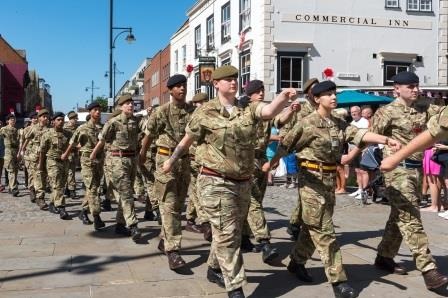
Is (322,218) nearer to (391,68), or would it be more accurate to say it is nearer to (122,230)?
(122,230)

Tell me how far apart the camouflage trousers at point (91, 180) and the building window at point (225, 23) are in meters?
20.5

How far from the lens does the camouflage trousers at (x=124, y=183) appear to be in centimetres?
771

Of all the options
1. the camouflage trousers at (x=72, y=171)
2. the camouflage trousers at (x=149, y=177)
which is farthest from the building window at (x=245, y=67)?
the camouflage trousers at (x=149, y=177)

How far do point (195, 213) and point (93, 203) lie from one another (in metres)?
1.63

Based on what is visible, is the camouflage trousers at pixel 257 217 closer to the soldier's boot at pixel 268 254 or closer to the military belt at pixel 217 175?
the soldier's boot at pixel 268 254

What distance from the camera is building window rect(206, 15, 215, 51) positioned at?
1243 inches

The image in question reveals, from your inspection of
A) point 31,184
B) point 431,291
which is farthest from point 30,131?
point 431,291

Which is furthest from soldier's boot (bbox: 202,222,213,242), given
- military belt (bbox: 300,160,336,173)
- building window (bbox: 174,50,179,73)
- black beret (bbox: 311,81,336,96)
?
building window (bbox: 174,50,179,73)

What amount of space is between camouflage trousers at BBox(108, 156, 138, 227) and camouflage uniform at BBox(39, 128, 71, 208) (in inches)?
98.3

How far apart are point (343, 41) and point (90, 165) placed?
18.1 meters

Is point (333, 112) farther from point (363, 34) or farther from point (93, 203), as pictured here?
point (363, 34)

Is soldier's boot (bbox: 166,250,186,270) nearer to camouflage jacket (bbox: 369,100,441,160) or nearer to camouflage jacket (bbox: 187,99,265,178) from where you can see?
camouflage jacket (bbox: 187,99,265,178)

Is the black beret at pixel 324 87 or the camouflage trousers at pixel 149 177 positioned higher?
the black beret at pixel 324 87

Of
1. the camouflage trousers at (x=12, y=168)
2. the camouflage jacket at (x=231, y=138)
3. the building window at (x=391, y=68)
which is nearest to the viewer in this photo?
the camouflage jacket at (x=231, y=138)
